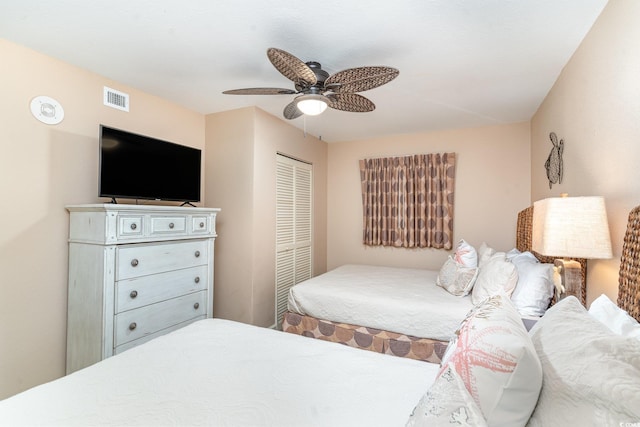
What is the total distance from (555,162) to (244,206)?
9.09ft

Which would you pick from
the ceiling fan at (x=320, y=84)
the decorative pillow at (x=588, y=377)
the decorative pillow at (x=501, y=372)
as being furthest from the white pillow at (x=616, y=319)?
the ceiling fan at (x=320, y=84)

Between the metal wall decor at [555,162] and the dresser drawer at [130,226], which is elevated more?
the metal wall decor at [555,162]

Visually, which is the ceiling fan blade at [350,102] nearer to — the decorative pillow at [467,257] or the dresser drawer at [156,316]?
the decorative pillow at [467,257]

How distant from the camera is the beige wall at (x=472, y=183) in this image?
3.51 meters

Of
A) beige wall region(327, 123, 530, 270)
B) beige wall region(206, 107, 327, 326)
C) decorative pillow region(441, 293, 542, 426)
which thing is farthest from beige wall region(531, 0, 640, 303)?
beige wall region(206, 107, 327, 326)

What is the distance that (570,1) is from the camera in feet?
4.93

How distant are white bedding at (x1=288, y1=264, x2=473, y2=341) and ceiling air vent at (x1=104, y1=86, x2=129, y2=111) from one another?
2.19m

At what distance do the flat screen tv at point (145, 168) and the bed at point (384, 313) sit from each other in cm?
144

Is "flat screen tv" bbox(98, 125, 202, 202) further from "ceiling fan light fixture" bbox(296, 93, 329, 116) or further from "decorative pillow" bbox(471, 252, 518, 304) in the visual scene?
"decorative pillow" bbox(471, 252, 518, 304)

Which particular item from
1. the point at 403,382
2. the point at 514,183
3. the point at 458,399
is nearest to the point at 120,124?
the point at 403,382

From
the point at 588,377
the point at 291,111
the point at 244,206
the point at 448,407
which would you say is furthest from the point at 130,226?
the point at 588,377

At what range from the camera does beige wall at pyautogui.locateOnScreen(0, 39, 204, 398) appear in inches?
75.5

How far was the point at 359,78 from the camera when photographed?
5.74 feet

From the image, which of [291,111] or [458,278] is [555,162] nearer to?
[458,278]
